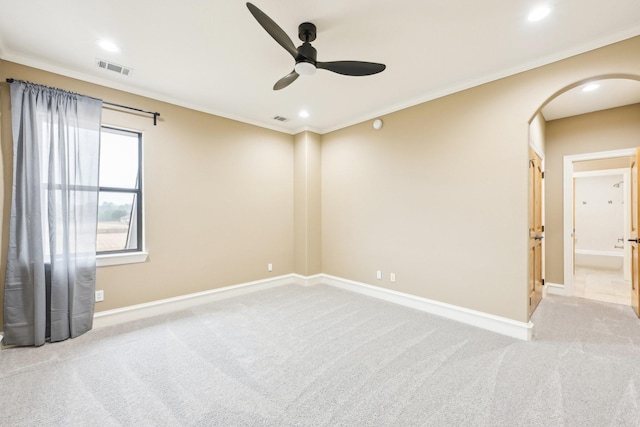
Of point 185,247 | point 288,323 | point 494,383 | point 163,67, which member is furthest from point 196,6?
point 494,383

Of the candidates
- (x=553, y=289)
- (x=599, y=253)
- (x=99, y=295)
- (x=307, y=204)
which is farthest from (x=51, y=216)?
(x=599, y=253)

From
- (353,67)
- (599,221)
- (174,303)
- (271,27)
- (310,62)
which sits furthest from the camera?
(599,221)

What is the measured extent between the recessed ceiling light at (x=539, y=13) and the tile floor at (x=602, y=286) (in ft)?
13.5

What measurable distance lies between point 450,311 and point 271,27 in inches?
136

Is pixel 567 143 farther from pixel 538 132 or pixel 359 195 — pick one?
pixel 359 195

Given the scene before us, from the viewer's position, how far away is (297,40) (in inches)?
95.9

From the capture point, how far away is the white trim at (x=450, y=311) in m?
2.82

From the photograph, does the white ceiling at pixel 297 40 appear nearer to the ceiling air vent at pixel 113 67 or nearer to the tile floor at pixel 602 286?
the ceiling air vent at pixel 113 67

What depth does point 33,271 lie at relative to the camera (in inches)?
103

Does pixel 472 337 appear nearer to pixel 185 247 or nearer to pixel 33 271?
pixel 185 247

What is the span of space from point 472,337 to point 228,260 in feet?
10.9

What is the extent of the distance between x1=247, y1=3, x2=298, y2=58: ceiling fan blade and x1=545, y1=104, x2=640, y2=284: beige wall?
4649 mm

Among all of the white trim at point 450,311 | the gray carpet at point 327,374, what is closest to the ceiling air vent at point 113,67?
the gray carpet at point 327,374

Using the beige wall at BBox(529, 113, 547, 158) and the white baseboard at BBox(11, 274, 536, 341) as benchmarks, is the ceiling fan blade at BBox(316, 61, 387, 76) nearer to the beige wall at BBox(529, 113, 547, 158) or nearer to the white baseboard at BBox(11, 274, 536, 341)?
the beige wall at BBox(529, 113, 547, 158)
